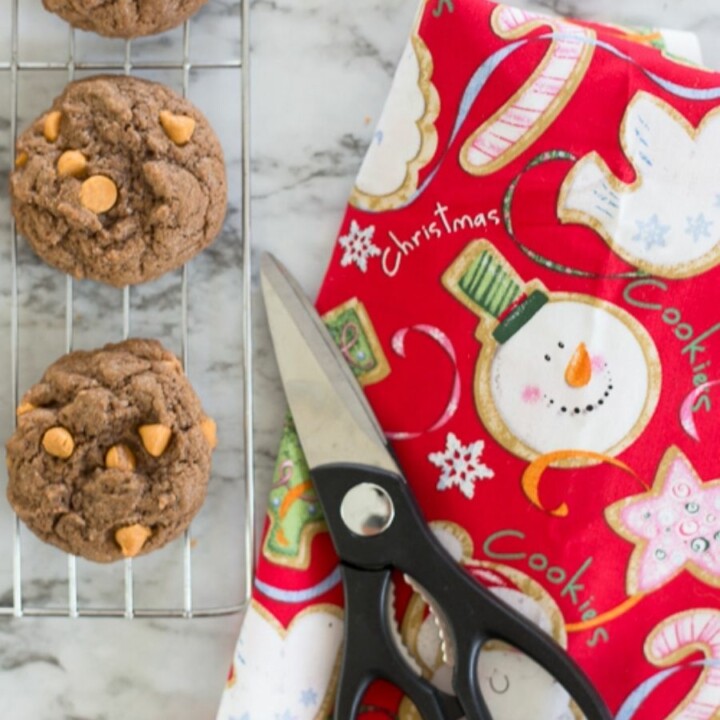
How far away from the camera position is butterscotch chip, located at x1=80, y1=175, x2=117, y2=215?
1.05m

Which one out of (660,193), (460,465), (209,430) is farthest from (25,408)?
(660,193)

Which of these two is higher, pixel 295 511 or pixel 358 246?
pixel 358 246

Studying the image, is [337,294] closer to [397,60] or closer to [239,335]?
[239,335]

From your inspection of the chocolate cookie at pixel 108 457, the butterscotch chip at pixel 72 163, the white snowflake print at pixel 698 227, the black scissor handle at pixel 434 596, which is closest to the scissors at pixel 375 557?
→ the black scissor handle at pixel 434 596

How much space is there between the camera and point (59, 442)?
3.44 ft

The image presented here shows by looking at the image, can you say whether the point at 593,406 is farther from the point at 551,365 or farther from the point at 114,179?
the point at 114,179

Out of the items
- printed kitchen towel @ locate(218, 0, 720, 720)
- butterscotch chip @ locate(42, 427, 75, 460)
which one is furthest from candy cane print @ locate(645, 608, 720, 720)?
butterscotch chip @ locate(42, 427, 75, 460)

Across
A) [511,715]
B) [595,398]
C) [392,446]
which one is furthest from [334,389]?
[511,715]

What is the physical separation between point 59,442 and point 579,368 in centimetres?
48

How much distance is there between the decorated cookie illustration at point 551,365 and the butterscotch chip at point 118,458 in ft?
1.09

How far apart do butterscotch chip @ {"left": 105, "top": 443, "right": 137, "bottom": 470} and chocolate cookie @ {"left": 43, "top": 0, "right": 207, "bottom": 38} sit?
383 millimetres

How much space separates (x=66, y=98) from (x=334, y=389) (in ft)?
1.19

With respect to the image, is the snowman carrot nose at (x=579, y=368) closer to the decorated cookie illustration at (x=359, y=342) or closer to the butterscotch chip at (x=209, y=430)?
the decorated cookie illustration at (x=359, y=342)

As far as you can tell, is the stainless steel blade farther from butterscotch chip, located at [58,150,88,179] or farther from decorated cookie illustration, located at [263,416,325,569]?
butterscotch chip, located at [58,150,88,179]
